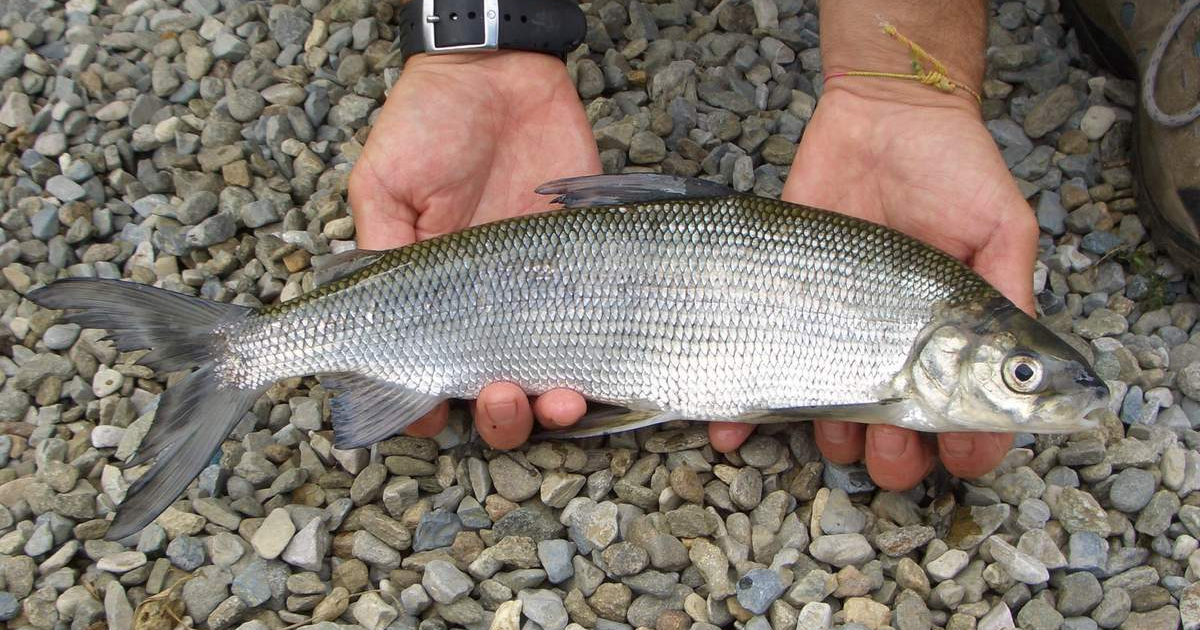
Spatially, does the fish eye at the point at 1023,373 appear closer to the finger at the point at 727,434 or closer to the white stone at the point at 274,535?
the finger at the point at 727,434

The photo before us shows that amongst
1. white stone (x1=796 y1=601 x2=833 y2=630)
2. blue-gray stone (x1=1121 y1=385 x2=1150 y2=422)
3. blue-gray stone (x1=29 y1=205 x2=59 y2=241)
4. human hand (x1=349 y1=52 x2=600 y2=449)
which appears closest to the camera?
white stone (x1=796 y1=601 x2=833 y2=630)

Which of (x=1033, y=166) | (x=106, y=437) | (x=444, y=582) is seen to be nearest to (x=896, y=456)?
Result: (x=444, y=582)

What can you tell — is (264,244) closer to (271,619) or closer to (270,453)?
(270,453)

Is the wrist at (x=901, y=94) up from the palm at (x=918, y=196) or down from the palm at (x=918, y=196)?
up

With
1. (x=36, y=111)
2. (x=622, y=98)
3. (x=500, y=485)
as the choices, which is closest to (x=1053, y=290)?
(x=622, y=98)

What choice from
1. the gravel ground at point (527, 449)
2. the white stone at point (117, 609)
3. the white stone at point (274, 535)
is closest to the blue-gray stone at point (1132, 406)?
the gravel ground at point (527, 449)

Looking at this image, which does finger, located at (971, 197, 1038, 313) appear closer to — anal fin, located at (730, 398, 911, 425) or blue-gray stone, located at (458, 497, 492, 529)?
anal fin, located at (730, 398, 911, 425)

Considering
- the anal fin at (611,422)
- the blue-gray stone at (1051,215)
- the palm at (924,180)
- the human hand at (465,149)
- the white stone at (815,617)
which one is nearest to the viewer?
the white stone at (815,617)

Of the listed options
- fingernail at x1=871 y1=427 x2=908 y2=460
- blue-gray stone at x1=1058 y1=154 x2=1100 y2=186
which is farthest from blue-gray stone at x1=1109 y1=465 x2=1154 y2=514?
blue-gray stone at x1=1058 y1=154 x2=1100 y2=186
